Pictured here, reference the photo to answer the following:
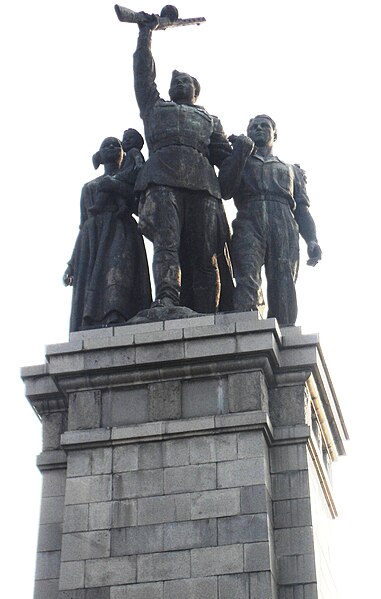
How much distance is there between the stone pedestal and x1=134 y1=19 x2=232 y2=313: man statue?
54.8 inches

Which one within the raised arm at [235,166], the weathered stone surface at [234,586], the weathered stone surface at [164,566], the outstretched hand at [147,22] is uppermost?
the outstretched hand at [147,22]

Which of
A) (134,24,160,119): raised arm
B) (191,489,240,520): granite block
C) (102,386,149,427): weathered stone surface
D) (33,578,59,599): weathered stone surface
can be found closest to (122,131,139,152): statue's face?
(134,24,160,119): raised arm

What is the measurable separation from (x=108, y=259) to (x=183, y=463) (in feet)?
12.0

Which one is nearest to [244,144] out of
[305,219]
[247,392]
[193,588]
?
[305,219]

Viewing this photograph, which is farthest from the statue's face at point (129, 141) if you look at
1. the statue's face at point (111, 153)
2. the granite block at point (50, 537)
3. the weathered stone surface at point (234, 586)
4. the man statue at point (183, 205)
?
the weathered stone surface at point (234, 586)

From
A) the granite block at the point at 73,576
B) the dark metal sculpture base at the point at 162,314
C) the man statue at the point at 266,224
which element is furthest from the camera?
the man statue at the point at 266,224

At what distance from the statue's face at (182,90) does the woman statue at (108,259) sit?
3.56ft

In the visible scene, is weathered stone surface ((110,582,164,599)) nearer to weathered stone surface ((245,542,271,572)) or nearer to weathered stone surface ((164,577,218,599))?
weathered stone surface ((164,577,218,599))

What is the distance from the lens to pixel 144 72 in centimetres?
2041

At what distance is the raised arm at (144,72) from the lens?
20.3m

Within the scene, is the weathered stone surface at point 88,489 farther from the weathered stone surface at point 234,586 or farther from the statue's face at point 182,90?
the statue's face at point 182,90

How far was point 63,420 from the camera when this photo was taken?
1867 centimetres

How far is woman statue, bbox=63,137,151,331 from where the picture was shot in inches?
764

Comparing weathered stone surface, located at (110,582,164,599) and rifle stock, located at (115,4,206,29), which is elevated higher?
rifle stock, located at (115,4,206,29)
